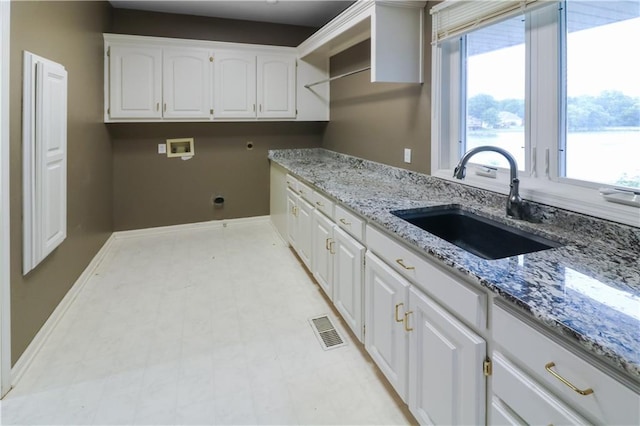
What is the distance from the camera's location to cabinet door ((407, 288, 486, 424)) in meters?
1.15

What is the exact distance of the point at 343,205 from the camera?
224cm

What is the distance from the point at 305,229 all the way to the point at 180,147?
226 centimetres

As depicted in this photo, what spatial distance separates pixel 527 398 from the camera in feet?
3.13

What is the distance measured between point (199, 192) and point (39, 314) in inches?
101

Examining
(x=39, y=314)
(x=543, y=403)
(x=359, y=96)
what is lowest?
(x=39, y=314)

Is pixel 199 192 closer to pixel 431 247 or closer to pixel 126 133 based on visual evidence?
pixel 126 133

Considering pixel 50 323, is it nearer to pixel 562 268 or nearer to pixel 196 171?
pixel 196 171

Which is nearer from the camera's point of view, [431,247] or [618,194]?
[431,247]

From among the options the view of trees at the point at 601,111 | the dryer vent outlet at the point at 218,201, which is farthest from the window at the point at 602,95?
the dryer vent outlet at the point at 218,201

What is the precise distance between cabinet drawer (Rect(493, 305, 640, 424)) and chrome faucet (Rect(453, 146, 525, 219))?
0.78 metres

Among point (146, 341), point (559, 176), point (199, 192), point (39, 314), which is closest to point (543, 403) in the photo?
point (559, 176)

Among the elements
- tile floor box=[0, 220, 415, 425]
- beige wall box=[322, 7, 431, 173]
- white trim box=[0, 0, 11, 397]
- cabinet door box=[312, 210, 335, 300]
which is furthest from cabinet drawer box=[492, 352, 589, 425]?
white trim box=[0, 0, 11, 397]

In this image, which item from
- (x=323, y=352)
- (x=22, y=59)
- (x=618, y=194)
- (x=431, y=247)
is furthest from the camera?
(x=323, y=352)

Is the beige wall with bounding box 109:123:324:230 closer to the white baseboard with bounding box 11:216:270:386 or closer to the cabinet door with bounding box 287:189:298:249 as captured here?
the white baseboard with bounding box 11:216:270:386
